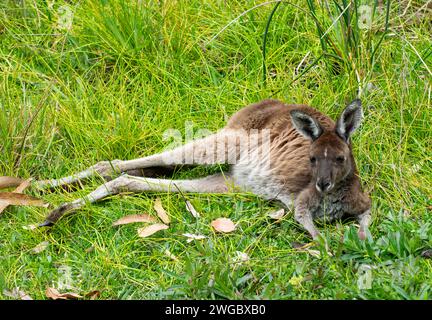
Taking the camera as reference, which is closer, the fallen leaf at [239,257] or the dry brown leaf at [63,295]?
the dry brown leaf at [63,295]

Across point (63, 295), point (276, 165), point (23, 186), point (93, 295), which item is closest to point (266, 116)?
Result: point (276, 165)

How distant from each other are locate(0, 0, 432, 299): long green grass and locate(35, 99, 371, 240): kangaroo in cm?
12

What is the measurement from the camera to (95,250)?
18.3ft

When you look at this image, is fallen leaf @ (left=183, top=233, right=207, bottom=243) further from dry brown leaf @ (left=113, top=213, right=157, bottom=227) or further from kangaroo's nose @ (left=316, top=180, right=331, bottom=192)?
kangaroo's nose @ (left=316, top=180, right=331, bottom=192)

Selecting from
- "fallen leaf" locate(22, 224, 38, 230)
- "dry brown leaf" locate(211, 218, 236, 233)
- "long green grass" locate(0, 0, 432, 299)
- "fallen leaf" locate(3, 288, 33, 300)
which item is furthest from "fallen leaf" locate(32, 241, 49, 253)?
"dry brown leaf" locate(211, 218, 236, 233)

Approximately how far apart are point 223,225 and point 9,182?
66.1 inches

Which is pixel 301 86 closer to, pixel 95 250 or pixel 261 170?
pixel 261 170

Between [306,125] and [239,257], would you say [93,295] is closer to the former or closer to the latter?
[239,257]

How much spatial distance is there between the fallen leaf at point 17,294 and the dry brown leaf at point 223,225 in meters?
1.28

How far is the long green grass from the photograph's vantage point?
5.12 meters

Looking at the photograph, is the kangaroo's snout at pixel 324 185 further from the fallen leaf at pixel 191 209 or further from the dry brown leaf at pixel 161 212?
the dry brown leaf at pixel 161 212

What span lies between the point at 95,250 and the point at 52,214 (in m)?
0.45

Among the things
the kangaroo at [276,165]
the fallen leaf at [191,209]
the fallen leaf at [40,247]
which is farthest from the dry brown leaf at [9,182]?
the fallen leaf at [191,209]

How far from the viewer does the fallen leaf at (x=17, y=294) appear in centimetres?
518
